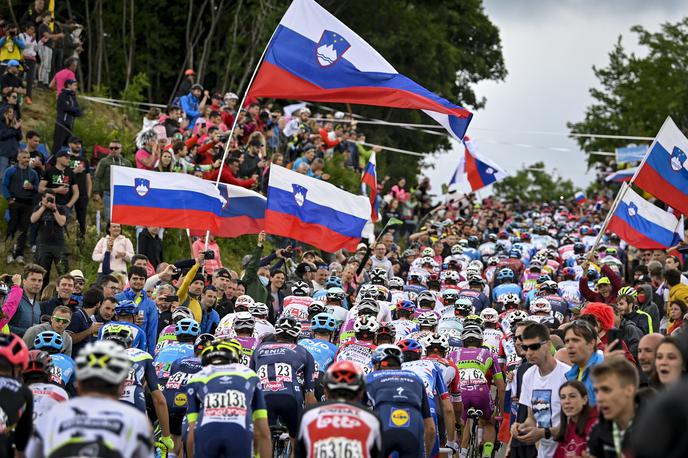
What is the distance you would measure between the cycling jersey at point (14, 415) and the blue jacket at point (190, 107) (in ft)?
64.8

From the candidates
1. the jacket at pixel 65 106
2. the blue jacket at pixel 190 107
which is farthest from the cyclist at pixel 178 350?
the blue jacket at pixel 190 107

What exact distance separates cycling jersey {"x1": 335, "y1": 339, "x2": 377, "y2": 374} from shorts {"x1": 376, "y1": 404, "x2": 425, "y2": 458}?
93.7 inches

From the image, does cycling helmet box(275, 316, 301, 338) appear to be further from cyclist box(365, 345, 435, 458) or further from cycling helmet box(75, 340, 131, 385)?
cycling helmet box(75, 340, 131, 385)

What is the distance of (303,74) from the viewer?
2003 centimetres

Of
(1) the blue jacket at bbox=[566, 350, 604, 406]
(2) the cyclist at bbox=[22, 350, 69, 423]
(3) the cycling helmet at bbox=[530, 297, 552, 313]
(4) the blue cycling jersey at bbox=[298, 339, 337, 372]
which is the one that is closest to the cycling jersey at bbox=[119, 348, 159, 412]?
(2) the cyclist at bbox=[22, 350, 69, 423]

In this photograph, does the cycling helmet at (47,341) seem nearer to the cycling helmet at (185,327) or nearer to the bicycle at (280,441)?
the cycling helmet at (185,327)

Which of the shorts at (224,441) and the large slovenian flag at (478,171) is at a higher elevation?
the large slovenian flag at (478,171)

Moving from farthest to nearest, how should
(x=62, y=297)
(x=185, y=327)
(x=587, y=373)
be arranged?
(x=62, y=297) → (x=185, y=327) → (x=587, y=373)

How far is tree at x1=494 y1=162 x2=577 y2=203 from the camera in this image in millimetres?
146863

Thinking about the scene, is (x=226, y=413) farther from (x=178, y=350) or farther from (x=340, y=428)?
(x=178, y=350)

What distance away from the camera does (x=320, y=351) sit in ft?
52.3

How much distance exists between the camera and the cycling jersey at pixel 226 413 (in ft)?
38.5

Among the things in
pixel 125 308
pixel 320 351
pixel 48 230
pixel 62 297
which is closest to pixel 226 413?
pixel 125 308

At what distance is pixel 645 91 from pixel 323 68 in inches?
2839
